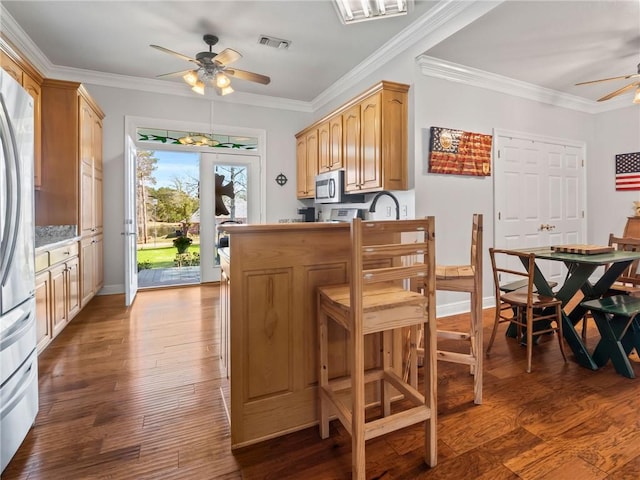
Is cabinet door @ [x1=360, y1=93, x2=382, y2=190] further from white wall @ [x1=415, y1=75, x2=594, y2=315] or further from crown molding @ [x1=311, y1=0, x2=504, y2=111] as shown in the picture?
crown molding @ [x1=311, y1=0, x2=504, y2=111]

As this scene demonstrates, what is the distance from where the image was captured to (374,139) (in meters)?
3.48

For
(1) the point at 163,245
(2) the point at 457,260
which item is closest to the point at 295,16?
(2) the point at 457,260

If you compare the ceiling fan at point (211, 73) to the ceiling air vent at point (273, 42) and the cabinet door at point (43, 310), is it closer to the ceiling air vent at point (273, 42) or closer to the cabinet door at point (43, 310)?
the ceiling air vent at point (273, 42)

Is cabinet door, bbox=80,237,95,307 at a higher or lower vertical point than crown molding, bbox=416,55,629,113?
lower

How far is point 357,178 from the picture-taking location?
3.85 meters

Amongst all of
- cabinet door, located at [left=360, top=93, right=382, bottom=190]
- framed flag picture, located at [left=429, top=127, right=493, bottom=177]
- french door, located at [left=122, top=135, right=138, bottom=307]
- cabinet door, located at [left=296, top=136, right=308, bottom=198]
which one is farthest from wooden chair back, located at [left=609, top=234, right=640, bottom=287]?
french door, located at [left=122, top=135, right=138, bottom=307]

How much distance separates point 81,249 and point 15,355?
244 centimetres

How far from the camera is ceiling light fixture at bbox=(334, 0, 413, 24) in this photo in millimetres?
2623

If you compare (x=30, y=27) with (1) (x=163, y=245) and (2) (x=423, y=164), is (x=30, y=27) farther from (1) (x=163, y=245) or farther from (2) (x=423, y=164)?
(2) (x=423, y=164)

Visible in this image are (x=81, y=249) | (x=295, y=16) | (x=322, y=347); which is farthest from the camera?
(x=81, y=249)

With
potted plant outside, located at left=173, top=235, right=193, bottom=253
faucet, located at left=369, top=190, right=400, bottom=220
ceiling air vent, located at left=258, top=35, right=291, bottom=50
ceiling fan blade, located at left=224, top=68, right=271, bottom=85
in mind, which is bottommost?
potted plant outside, located at left=173, top=235, right=193, bottom=253

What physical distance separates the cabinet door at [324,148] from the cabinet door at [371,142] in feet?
2.79

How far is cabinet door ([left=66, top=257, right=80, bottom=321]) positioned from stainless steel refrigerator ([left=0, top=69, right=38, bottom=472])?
66.7 inches

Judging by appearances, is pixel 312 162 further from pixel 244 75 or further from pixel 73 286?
pixel 73 286
